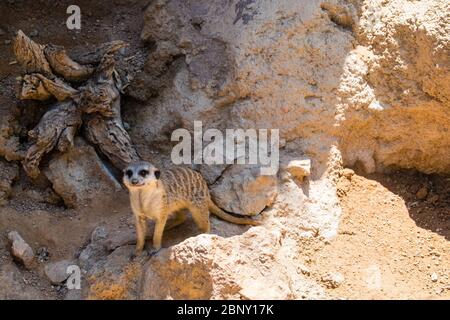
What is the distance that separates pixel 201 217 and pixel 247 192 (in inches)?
13.0

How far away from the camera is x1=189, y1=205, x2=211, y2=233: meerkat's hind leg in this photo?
12.5ft

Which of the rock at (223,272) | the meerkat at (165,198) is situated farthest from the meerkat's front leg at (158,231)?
the rock at (223,272)

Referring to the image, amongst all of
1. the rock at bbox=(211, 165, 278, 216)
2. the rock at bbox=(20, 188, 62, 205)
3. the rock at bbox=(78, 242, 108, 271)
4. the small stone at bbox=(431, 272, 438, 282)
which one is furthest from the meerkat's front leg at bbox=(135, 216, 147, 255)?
the small stone at bbox=(431, 272, 438, 282)

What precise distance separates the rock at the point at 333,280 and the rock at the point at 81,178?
133 cm

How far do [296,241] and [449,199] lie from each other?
1144 millimetres

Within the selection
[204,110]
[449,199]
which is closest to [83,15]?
[204,110]

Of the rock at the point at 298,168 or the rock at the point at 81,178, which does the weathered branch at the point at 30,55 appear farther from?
the rock at the point at 298,168

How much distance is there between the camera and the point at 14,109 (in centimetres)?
435

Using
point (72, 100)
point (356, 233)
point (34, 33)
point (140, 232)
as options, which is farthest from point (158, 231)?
point (34, 33)

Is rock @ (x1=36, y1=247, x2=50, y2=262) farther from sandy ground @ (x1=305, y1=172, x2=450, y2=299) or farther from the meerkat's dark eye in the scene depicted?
sandy ground @ (x1=305, y1=172, x2=450, y2=299)

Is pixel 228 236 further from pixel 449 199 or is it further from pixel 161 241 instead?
pixel 449 199

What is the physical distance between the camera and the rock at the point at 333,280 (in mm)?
3700

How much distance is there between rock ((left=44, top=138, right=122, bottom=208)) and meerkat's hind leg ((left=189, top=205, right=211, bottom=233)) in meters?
0.63

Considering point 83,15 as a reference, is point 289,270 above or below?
below
